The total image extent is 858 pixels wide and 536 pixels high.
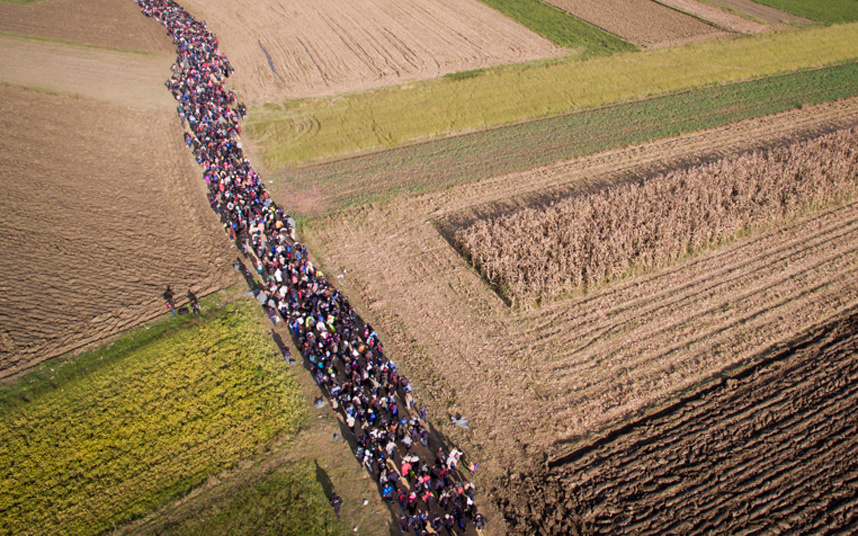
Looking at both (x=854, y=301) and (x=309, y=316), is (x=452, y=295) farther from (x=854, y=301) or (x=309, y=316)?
(x=854, y=301)

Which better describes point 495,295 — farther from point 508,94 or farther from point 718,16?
point 718,16

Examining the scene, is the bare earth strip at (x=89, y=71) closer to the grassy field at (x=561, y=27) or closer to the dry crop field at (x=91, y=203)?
the dry crop field at (x=91, y=203)

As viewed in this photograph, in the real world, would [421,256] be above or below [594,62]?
below

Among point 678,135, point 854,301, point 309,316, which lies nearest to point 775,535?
point 854,301

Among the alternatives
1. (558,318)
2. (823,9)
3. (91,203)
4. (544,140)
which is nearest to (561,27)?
(544,140)

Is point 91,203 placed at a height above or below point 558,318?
below

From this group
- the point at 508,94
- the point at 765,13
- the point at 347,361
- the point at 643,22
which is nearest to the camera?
the point at 347,361

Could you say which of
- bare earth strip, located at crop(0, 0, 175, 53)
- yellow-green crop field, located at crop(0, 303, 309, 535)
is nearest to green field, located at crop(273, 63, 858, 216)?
yellow-green crop field, located at crop(0, 303, 309, 535)

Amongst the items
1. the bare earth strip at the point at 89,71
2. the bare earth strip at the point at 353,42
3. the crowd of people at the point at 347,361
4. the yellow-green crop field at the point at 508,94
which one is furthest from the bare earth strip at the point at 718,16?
the bare earth strip at the point at 89,71
